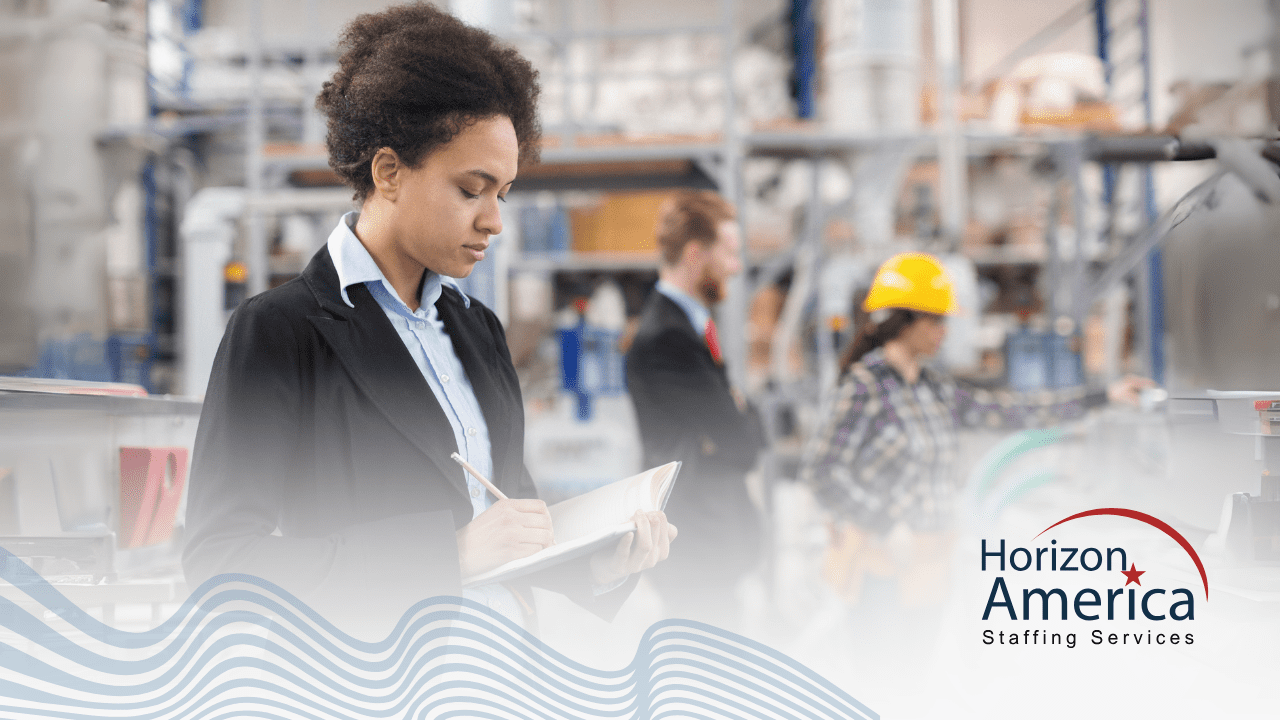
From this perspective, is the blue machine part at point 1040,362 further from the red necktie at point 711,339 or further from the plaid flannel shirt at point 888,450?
the red necktie at point 711,339

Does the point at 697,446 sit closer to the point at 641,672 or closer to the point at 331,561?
the point at 641,672

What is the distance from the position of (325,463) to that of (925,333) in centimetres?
156

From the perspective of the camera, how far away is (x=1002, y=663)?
3.37 ft

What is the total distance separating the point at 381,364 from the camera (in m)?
0.68

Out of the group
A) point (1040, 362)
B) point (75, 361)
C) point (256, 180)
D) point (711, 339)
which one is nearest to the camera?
point (75, 361)

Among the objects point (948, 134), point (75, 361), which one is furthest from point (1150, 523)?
point (948, 134)

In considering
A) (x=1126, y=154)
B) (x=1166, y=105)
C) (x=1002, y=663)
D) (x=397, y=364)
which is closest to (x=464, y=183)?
(x=397, y=364)

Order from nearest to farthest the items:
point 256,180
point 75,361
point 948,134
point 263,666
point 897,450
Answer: point 263,666 < point 75,361 < point 897,450 < point 256,180 < point 948,134

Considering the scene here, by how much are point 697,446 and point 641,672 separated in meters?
0.79

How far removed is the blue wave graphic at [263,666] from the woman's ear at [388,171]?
33 cm

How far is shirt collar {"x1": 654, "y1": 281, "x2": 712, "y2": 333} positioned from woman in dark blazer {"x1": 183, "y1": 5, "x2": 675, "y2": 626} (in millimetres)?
1019

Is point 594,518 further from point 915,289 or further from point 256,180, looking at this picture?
point 256,180

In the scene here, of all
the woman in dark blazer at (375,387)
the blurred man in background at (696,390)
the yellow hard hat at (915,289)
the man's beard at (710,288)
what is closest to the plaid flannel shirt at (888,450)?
the yellow hard hat at (915,289)

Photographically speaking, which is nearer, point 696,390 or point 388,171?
point 388,171
